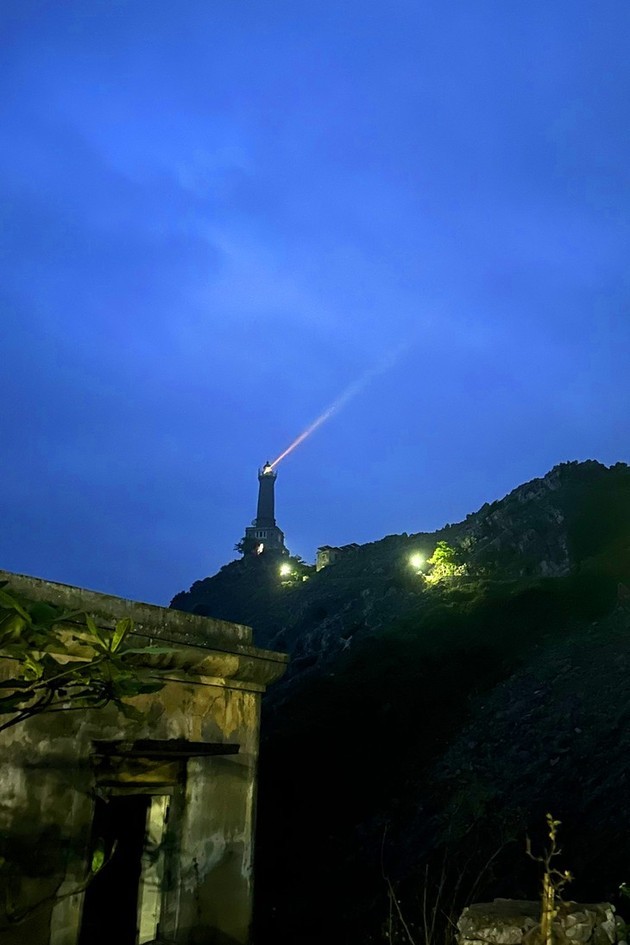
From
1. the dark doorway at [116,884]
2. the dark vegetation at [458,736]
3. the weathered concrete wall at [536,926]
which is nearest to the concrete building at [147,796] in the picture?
the dark doorway at [116,884]

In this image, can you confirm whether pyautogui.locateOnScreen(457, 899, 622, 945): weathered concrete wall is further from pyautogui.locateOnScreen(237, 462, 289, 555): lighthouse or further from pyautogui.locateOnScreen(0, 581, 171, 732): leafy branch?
pyautogui.locateOnScreen(237, 462, 289, 555): lighthouse

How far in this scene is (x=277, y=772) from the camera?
26266 millimetres

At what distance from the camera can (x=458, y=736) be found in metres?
25.6

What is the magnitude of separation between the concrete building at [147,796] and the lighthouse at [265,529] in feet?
279

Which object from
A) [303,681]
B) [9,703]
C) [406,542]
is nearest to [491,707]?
[303,681]

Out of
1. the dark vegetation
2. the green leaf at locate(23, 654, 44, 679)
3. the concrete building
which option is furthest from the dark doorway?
the green leaf at locate(23, 654, 44, 679)

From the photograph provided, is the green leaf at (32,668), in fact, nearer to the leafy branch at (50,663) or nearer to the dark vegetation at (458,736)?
the leafy branch at (50,663)

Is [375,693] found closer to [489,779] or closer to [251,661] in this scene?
[489,779]

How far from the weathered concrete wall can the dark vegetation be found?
40cm

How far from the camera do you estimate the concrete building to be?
197 inches

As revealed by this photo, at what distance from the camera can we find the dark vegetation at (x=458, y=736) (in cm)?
1670

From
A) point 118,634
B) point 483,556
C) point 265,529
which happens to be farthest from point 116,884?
point 265,529

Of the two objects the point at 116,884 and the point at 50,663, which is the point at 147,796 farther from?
the point at 50,663

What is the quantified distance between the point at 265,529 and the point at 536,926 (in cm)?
9987
